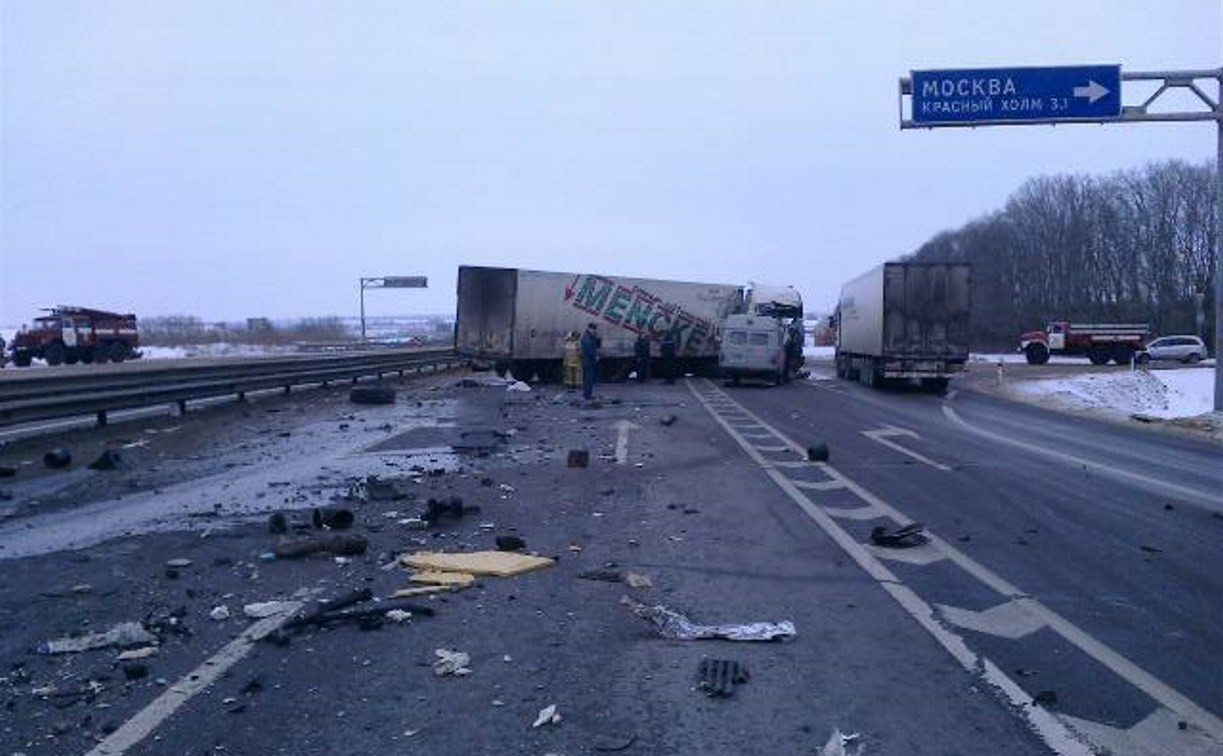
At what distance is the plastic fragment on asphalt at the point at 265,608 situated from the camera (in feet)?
23.6

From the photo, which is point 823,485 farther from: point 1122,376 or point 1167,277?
point 1167,277

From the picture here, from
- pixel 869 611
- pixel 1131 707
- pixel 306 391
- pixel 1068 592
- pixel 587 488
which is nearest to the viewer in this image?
pixel 1131 707

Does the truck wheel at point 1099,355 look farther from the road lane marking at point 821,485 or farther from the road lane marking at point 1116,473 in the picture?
the road lane marking at point 821,485

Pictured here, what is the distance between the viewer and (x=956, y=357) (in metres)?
34.7

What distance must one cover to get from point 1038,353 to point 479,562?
6545 centimetres

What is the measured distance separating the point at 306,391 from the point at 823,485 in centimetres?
2226

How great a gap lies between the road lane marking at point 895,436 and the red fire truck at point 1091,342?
4727 cm

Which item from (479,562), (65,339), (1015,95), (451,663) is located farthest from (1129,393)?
(65,339)

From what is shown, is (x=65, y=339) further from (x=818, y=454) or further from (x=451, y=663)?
(x=451, y=663)

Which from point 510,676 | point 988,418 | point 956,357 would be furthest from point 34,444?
point 956,357

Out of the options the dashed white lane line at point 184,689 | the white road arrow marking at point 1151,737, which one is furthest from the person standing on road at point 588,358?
the white road arrow marking at point 1151,737

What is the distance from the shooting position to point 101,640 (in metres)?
6.60

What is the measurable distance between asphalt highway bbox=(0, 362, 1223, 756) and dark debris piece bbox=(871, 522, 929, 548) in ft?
0.44

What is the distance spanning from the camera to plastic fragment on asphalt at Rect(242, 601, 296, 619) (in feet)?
23.6
